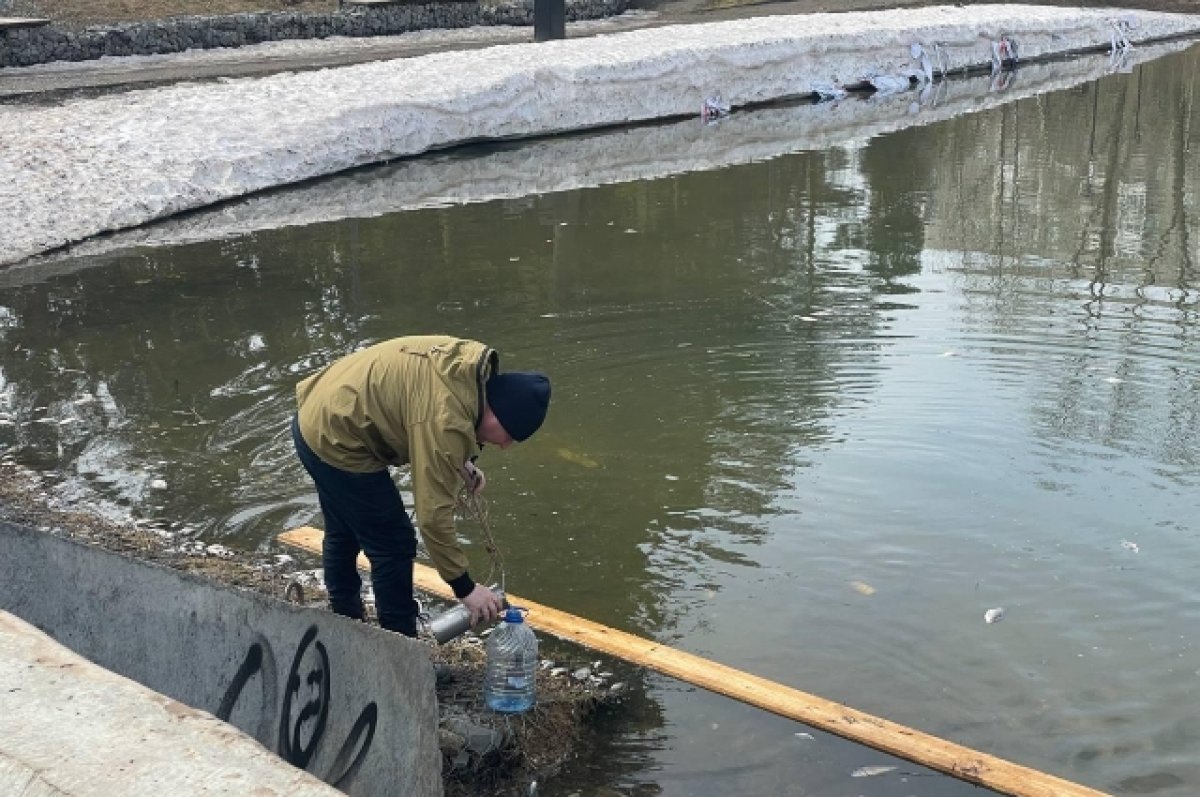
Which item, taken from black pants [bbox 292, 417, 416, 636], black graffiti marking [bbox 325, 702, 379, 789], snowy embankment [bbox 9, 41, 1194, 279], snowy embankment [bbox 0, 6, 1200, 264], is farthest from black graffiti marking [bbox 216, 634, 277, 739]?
snowy embankment [bbox 0, 6, 1200, 264]

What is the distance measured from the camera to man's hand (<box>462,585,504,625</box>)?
5406 millimetres

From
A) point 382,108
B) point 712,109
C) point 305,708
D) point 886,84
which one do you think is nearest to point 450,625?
point 305,708

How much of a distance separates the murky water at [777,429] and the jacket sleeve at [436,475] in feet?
4.29

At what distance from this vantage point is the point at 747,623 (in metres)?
6.84

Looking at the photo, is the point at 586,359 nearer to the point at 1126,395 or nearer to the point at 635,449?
the point at 635,449

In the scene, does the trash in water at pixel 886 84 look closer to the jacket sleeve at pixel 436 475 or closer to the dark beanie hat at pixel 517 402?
the dark beanie hat at pixel 517 402

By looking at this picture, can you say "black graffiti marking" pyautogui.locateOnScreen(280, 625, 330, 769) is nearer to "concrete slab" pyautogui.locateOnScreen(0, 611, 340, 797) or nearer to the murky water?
"concrete slab" pyautogui.locateOnScreen(0, 611, 340, 797)

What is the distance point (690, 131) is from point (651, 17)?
1720 centimetres

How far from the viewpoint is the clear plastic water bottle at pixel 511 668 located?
18.6ft

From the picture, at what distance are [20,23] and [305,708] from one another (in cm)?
2410

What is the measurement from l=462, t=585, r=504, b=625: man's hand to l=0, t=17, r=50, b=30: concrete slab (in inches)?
940

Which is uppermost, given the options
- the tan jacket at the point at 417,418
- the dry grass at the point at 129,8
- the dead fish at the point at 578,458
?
the dry grass at the point at 129,8

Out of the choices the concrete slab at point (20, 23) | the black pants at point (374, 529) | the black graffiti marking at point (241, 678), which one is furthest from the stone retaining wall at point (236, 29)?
the black graffiti marking at point (241, 678)

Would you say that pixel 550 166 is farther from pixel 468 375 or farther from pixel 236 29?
pixel 468 375
